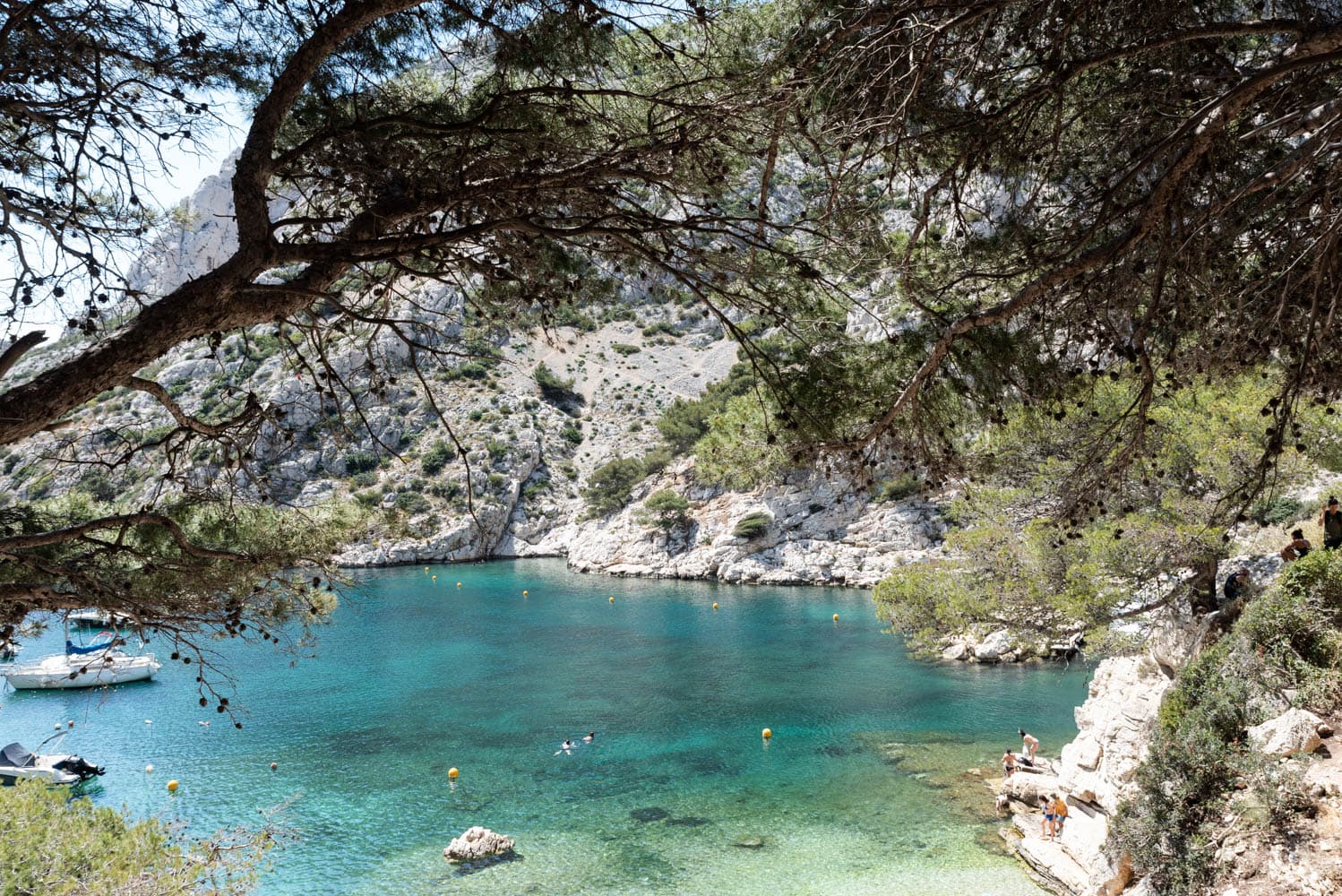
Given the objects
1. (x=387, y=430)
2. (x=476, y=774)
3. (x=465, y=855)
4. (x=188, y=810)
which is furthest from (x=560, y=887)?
(x=387, y=430)

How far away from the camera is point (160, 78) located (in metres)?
3.94

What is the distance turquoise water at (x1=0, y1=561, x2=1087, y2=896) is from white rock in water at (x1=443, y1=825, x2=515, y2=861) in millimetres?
272

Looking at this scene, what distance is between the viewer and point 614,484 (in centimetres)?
3969

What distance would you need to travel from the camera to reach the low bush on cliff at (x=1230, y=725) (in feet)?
18.0

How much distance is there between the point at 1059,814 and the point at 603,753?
7153mm

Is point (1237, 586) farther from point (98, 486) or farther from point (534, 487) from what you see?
point (534, 487)

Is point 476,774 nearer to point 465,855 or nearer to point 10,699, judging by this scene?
A: point 465,855

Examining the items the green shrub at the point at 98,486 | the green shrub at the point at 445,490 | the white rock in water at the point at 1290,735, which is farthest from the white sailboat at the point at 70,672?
the white rock in water at the point at 1290,735

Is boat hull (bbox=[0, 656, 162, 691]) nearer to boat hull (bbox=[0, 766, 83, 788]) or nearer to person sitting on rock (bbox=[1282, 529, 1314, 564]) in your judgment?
boat hull (bbox=[0, 766, 83, 788])

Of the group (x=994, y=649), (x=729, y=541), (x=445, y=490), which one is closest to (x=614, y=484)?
(x=445, y=490)

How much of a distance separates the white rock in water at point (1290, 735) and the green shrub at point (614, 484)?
33746 mm

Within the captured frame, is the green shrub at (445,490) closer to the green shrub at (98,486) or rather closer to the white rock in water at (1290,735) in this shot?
the green shrub at (98,486)

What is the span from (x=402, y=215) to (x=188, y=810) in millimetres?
12186

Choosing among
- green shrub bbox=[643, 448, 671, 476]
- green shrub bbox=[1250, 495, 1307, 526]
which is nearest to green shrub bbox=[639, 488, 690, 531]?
green shrub bbox=[643, 448, 671, 476]
